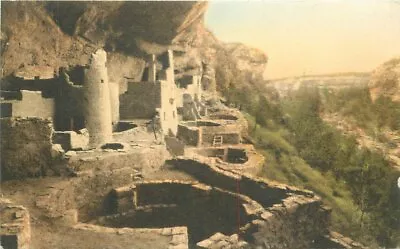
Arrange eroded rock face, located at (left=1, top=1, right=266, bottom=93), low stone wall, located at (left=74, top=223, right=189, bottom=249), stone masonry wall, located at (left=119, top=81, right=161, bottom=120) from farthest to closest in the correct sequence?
stone masonry wall, located at (left=119, top=81, right=161, bottom=120) → eroded rock face, located at (left=1, top=1, right=266, bottom=93) → low stone wall, located at (left=74, top=223, right=189, bottom=249)

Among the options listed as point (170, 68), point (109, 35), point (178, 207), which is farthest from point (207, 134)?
point (178, 207)

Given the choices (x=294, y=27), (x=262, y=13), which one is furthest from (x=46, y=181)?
(x=294, y=27)

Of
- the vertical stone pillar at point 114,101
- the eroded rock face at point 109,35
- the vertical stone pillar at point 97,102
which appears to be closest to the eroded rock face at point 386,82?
the eroded rock face at point 109,35

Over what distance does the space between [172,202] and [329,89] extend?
10.7 ft

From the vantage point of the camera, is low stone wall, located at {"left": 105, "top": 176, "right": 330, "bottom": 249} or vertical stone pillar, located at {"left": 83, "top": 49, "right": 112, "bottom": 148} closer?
low stone wall, located at {"left": 105, "top": 176, "right": 330, "bottom": 249}

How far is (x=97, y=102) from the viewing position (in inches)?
333

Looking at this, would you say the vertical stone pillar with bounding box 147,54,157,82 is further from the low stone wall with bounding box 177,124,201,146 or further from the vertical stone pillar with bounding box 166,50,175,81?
the low stone wall with bounding box 177,124,201,146

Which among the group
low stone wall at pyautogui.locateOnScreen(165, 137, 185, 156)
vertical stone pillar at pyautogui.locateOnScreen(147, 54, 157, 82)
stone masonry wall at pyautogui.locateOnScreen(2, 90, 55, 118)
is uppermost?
vertical stone pillar at pyautogui.locateOnScreen(147, 54, 157, 82)

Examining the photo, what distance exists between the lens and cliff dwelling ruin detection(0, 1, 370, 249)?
4.80 m

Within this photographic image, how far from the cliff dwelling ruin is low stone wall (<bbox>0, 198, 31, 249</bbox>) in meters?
0.01

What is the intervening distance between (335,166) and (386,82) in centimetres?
176

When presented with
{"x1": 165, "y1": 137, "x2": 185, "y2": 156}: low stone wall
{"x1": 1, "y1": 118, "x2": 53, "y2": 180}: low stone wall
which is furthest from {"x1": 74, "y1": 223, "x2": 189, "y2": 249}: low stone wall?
{"x1": 165, "y1": 137, "x2": 185, "y2": 156}: low stone wall

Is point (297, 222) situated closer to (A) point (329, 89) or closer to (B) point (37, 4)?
(A) point (329, 89)

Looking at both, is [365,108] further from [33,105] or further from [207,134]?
[33,105]
